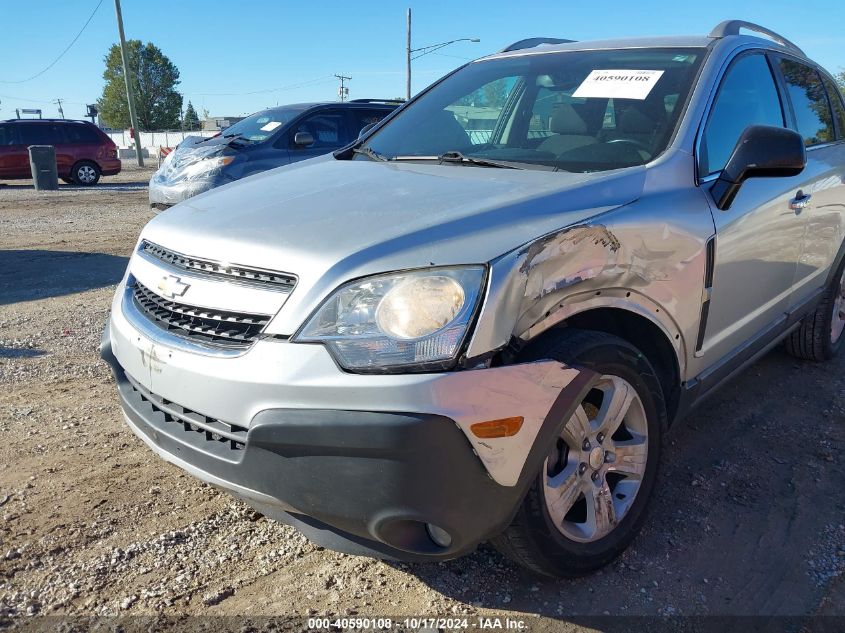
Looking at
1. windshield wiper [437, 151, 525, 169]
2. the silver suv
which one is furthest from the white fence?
the silver suv

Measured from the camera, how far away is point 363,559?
2555 mm

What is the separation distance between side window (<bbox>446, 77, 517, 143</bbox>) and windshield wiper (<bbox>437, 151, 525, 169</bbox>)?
337 mm

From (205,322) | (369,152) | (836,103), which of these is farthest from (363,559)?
(836,103)

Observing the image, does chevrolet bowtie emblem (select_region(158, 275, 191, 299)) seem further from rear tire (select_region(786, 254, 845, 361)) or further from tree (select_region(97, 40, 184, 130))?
tree (select_region(97, 40, 184, 130))

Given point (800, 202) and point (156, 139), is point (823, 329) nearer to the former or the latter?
point (800, 202)

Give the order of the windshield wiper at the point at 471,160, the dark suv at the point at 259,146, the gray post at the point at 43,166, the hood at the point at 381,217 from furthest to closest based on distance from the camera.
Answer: the gray post at the point at 43,166
the dark suv at the point at 259,146
the windshield wiper at the point at 471,160
the hood at the point at 381,217

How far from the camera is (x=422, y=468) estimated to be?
1.83 meters

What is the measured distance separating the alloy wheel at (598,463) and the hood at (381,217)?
60cm

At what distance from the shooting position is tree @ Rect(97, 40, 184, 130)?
88812 mm

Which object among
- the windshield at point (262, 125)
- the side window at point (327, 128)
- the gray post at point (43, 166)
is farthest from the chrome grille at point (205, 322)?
the gray post at point (43, 166)

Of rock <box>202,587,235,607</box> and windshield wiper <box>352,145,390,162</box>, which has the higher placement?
windshield wiper <box>352,145,390,162</box>

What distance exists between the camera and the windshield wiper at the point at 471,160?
2.86m

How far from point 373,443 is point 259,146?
7822 mm

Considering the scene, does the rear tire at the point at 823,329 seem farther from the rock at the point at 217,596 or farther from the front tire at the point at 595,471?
the rock at the point at 217,596
